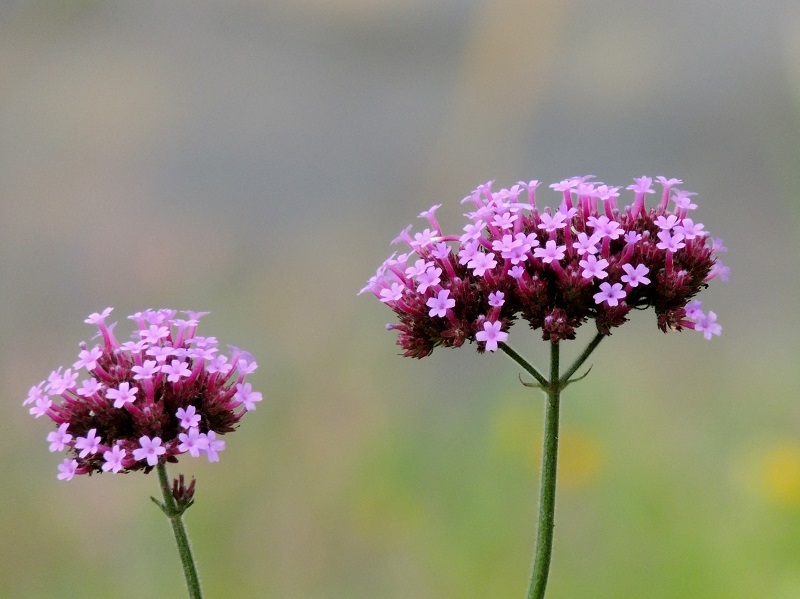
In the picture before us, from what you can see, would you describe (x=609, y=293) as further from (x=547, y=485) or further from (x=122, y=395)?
(x=122, y=395)

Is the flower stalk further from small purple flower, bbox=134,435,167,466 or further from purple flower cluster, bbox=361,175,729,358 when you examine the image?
A: small purple flower, bbox=134,435,167,466

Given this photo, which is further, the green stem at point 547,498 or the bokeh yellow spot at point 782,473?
the bokeh yellow spot at point 782,473

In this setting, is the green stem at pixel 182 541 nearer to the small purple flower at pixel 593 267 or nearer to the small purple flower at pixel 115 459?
the small purple flower at pixel 115 459

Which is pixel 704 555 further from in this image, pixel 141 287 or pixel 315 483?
pixel 141 287

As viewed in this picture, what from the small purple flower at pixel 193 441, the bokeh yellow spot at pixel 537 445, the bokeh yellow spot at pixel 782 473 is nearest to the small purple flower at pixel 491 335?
the small purple flower at pixel 193 441

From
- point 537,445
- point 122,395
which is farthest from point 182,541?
point 537,445

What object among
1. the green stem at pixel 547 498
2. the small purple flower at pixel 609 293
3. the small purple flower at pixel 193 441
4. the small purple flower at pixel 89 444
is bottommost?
the green stem at pixel 547 498
